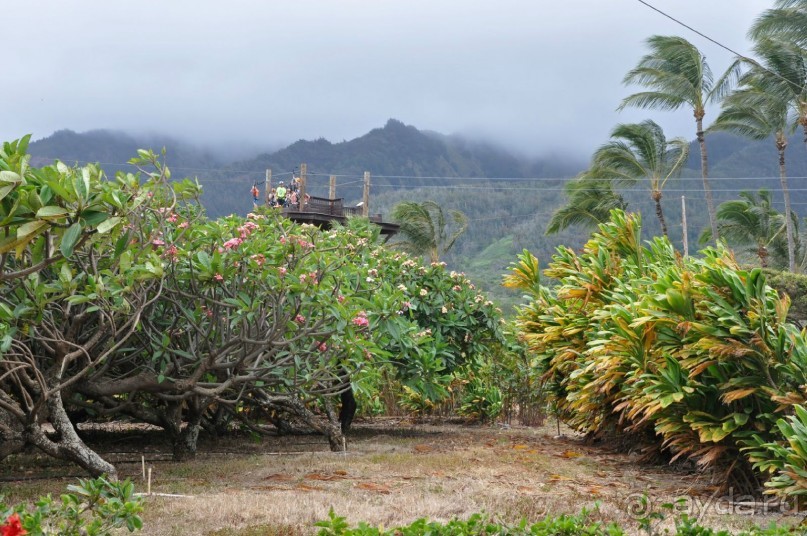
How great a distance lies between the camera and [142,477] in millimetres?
6977

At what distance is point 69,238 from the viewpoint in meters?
3.84

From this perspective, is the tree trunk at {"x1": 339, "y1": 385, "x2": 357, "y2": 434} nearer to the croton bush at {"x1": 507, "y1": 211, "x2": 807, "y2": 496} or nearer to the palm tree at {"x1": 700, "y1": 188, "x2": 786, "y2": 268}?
the croton bush at {"x1": 507, "y1": 211, "x2": 807, "y2": 496}

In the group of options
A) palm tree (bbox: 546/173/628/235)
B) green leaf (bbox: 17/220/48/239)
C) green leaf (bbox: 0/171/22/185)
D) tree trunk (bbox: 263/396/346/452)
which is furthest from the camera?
palm tree (bbox: 546/173/628/235)

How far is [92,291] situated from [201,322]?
2389 mm

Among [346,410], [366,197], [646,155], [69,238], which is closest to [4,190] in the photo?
[69,238]

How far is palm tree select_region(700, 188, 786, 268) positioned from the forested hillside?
79.8ft

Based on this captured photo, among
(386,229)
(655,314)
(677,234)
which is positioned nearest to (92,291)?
(655,314)

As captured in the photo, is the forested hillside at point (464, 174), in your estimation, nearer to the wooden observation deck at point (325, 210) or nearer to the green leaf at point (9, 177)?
the wooden observation deck at point (325, 210)

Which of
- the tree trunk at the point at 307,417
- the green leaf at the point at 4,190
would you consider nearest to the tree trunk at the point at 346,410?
the tree trunk at the point at 307,417

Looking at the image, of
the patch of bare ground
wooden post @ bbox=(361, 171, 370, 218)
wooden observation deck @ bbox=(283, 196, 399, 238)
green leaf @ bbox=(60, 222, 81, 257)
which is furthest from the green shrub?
wooden post @ bbox=(361, 171, 370, 218)

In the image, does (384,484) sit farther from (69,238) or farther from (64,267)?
(69,238)

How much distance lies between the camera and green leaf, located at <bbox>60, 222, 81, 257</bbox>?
150 inches

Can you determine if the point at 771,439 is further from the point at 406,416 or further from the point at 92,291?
the point at 406,416

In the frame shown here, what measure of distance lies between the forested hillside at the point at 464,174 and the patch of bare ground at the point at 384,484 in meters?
51.3
